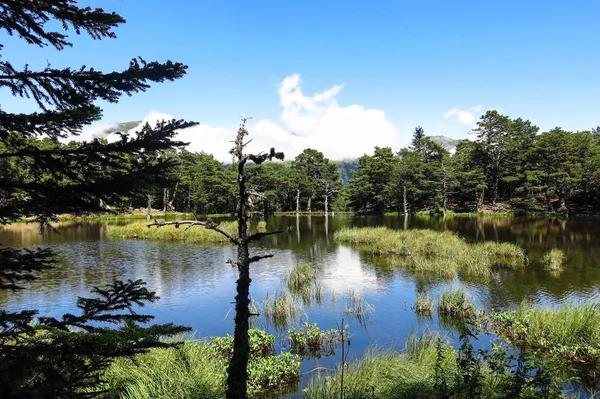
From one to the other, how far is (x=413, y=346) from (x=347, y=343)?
2.71 metres

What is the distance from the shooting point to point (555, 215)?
199 feet

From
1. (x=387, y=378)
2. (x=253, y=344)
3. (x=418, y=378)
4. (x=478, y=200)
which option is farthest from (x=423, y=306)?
(x=478, y=200)

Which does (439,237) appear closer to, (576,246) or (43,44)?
(576,246)

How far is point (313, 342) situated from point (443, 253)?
16778 mm

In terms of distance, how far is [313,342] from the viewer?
40.6ft

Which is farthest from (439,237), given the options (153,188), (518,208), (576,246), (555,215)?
(518,208)

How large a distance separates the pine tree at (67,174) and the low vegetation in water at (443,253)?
67.2ft

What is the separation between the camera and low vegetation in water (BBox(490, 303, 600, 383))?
1012 cm

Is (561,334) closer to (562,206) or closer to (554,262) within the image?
(554,262)

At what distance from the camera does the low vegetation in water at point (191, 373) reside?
7.96m

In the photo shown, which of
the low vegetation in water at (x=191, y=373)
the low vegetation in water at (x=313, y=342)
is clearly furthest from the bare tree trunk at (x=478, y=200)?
the low vegetation in water at (x=191, y=373)

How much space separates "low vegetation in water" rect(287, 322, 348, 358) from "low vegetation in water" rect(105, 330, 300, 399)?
98 cm

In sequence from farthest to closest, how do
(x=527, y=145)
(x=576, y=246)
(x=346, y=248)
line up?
1. (x=527, y=145)
2. (x=346, y=248)
3. (x=576, y=246)

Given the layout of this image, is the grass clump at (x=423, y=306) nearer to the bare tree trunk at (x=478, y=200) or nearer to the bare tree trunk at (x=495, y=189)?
the bare tree trunk at (x=478, y=200)
